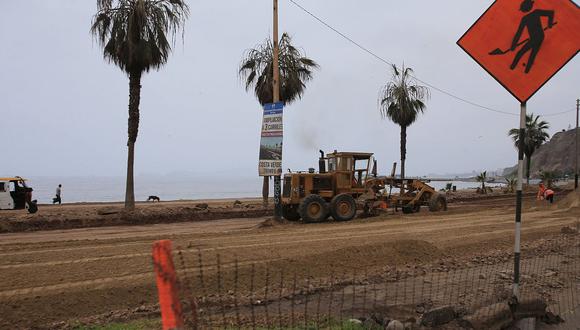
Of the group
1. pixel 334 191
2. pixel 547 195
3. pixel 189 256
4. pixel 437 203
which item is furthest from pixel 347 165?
pixel 547 195

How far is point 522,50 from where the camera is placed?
6.33 m

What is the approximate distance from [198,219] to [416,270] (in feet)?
54.4

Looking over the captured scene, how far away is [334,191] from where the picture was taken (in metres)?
23.2

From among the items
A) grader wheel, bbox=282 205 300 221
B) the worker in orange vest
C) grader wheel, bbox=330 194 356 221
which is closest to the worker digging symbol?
grader wheel, bbox=330 194 356 221

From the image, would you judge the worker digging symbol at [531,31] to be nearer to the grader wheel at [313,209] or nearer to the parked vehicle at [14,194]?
the grader wheel at [313,209]

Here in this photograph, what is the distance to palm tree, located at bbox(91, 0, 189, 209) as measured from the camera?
23891mm

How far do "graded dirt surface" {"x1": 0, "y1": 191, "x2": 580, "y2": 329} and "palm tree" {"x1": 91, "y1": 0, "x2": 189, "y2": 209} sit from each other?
6.98 meters

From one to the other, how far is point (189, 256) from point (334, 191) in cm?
1236

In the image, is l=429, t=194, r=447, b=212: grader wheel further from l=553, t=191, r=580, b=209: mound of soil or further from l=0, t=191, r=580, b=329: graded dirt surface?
l=553, t=191, r=580, b=209: mound of soil

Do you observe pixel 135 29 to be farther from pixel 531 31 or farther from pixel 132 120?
pixel 531 31

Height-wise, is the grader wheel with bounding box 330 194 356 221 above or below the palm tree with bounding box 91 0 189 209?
below

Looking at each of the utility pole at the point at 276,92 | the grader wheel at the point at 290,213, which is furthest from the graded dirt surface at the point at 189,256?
the grader wheel at the point at 290,213

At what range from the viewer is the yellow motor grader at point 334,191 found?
22062mm

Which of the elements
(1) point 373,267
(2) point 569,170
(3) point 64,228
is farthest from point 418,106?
(2) point 569,170
